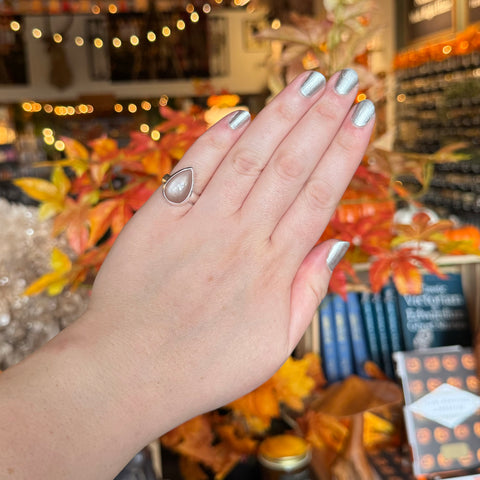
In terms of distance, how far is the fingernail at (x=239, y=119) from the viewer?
56cm

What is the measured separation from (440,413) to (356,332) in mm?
246

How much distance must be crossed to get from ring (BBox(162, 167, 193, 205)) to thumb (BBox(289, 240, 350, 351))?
0.13 m

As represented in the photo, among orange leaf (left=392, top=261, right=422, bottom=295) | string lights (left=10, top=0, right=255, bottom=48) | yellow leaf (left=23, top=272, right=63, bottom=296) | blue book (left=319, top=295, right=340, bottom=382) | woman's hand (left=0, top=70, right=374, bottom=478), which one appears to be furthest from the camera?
string lights (left=10, top=0, right=255, bottom=48)

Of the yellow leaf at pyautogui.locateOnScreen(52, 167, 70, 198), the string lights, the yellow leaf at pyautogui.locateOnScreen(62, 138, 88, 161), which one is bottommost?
the yellow leaf at pyautogui.locateOnScreen(52, 167, 70, 198)

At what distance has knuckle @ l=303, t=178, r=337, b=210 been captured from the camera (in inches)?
21.4

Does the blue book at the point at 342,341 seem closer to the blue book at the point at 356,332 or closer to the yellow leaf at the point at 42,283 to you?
the blue book at the point at 356,332

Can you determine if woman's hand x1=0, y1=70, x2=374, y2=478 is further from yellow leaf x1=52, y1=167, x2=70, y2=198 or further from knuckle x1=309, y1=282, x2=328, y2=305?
yellow leaf x1=52, y1=167, x2=70, y2=198

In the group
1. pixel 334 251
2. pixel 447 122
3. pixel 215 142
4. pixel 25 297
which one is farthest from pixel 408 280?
pixel 447 122

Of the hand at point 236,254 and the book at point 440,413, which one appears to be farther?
the book at point 440,413

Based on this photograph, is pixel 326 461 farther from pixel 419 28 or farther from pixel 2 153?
pixel 2 153

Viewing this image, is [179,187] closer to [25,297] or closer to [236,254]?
[236,254]

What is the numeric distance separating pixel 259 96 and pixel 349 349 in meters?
5.01

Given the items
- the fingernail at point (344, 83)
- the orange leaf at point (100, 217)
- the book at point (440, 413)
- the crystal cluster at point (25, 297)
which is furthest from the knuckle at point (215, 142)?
the book at point (440, 413)

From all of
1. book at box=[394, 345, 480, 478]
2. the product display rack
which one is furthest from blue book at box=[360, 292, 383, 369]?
the product display rack
